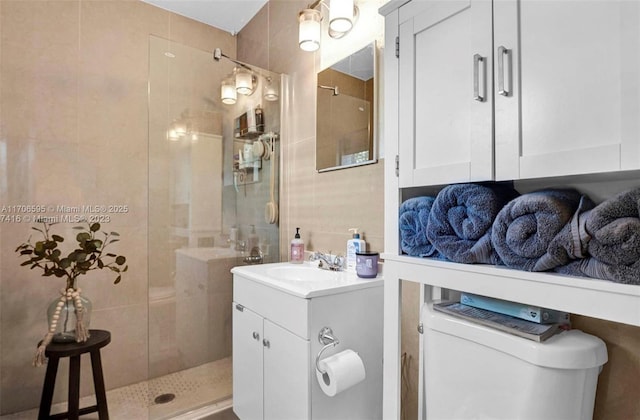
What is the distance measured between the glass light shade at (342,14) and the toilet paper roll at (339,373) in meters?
1.44

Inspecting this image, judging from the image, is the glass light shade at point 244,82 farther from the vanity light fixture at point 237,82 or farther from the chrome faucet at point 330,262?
the chrome faucet at point 330,262

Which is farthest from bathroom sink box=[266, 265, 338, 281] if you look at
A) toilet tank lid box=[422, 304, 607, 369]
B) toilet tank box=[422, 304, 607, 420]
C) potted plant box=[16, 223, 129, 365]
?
potted plant box=[16, 223, 129, 365]

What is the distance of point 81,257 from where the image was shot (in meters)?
1.77

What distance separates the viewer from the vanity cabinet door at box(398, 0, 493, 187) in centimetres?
80

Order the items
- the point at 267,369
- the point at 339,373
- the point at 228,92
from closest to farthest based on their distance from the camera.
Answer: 1. the point at 339,373
2. the point at 267,369
3. the point at 228,92

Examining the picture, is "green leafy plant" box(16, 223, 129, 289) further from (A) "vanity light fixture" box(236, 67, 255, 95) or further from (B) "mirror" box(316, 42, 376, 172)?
(B) "mirror" box(316, 42, 376, 172)

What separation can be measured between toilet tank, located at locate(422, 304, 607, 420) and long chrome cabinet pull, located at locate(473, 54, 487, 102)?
1.84ft

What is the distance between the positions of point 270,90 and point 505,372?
1.89m

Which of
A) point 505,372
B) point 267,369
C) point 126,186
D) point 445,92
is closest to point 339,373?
point 267,369

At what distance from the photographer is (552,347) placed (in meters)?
A: 0.73

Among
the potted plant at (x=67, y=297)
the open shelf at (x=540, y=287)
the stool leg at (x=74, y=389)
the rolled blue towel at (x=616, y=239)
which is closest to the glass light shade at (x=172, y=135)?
the potted plant at (x=67, y=297)

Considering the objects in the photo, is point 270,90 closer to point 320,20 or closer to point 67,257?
point 320,20

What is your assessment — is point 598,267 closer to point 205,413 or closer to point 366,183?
point 366,183

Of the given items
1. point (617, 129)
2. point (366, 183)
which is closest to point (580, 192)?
point (617, 129)
